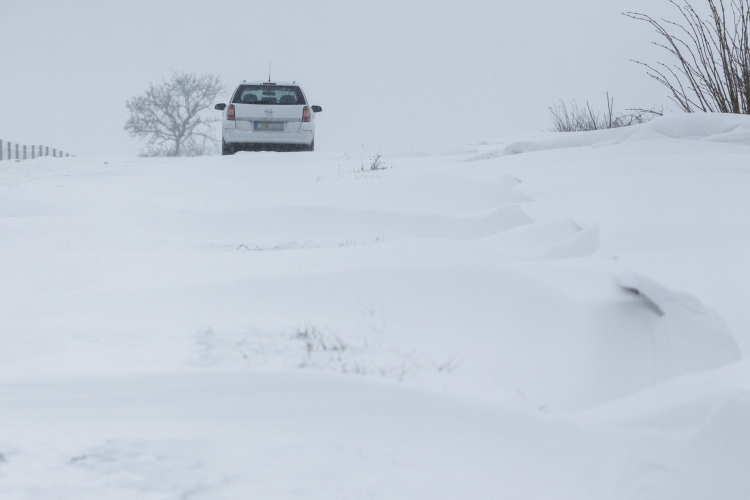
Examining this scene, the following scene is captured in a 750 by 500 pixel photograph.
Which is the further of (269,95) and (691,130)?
(269,95)

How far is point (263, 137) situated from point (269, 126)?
0.59ft

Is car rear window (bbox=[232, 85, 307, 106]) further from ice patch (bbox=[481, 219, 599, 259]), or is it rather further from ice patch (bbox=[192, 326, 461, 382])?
ice patch (bbox=[192, 326, 461, 382])

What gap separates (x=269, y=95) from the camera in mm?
10695

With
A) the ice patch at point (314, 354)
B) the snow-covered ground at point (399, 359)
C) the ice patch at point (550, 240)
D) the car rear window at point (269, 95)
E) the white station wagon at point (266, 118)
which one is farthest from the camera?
the car rear window at point (269, 95)

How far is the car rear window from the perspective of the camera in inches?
412

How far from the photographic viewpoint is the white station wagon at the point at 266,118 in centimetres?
1027

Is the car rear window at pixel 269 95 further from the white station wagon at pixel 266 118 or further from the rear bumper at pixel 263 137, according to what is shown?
the rear bumper at pixel 263 137

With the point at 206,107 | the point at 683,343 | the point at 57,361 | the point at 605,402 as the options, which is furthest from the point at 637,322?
the point at 206,107

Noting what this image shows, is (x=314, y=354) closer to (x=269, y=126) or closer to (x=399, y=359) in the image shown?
(x=399, y=359)

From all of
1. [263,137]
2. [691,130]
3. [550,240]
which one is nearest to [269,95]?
[263,137]

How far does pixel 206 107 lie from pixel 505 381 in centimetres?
3669

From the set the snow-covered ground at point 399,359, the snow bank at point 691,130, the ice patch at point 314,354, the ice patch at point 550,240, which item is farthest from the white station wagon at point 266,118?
the ice patch at point 314,354

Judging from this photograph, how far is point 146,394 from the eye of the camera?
144 cm

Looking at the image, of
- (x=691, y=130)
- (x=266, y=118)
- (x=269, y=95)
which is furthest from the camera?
(x=269, y=95)
